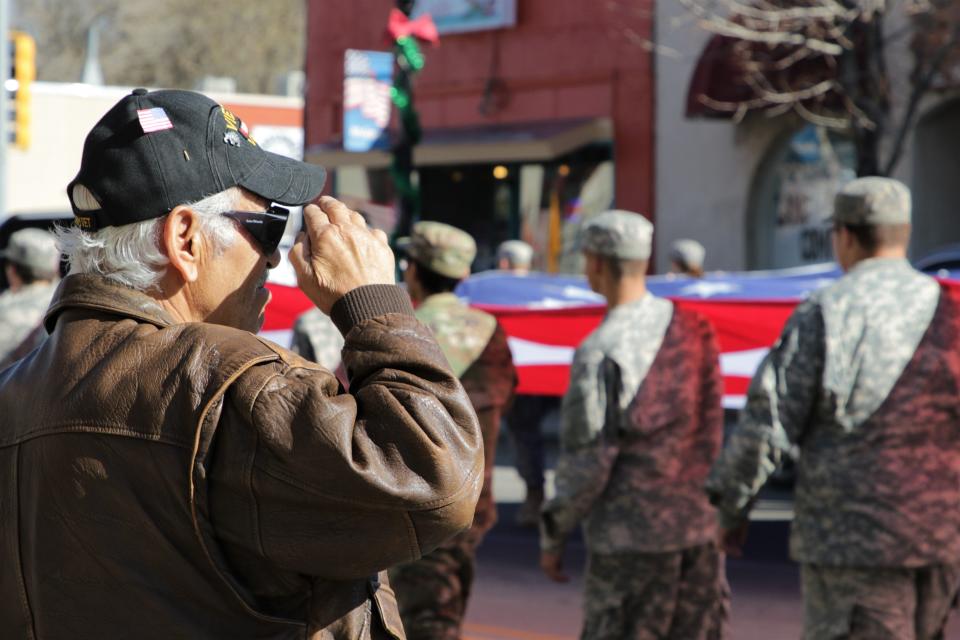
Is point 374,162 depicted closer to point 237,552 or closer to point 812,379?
point 812,379

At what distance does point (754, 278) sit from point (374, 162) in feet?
44.7

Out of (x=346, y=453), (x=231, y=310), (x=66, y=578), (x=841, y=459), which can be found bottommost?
(x=841, y=459)

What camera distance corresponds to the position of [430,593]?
18.3ft

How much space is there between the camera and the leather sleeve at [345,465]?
6.70 feet

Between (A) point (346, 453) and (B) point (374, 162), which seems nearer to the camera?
(A) point (346, 453)

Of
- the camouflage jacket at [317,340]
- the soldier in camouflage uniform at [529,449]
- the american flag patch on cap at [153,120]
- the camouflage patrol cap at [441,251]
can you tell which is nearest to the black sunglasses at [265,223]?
the american flag patch on cap at [153,120]

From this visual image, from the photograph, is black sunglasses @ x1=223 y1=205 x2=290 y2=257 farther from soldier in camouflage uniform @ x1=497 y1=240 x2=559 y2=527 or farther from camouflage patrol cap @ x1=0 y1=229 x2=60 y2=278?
soldier in camouflage uniform @ x1=497 y1=240 x2=559 y2=527

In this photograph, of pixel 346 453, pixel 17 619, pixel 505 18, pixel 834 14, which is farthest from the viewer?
pixel 505 18

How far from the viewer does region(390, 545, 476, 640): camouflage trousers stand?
5574 millimetres

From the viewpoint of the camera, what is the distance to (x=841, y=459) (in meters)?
4.81

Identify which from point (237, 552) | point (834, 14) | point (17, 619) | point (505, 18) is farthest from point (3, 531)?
point (505, 18)

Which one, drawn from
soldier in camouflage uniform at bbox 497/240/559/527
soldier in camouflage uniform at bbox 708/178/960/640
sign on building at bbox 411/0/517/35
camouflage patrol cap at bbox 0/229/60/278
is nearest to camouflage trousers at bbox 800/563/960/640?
soldier in camouflage uniform at bbox 708/178/960/640

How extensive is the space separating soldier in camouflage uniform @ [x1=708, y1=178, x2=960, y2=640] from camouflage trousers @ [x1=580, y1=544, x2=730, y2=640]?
2.12 ft

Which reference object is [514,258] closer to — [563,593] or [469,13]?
[563,593]
